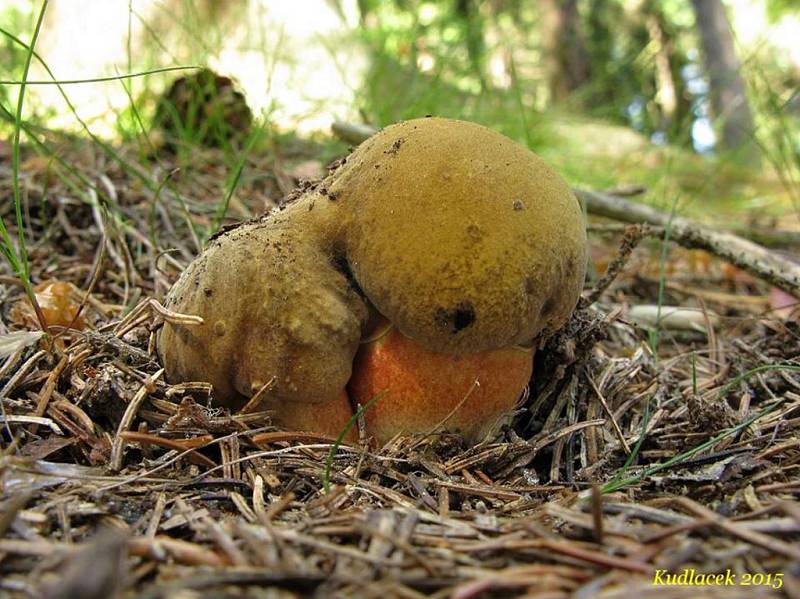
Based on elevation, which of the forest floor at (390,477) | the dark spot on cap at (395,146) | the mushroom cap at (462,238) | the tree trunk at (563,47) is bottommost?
the forest floor at (390,477)

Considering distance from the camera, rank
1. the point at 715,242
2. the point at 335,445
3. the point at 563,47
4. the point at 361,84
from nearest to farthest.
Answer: the point at 335,445
the point at 715,242
the point at 361,84
the point at 563,47

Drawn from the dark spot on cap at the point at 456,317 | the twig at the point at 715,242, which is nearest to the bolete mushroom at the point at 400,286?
the dark spot on cap at the point at 456,317

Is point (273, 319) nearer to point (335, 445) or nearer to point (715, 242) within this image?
point (335, 445)

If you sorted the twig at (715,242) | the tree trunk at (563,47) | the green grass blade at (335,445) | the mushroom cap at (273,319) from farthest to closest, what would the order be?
the tree trunk at (563,47) < the twig at (715,242) < the mushroom cap at (273,319) < the green grass blade at (335,445)

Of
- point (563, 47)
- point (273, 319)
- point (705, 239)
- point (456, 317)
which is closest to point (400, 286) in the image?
point (456, 317)

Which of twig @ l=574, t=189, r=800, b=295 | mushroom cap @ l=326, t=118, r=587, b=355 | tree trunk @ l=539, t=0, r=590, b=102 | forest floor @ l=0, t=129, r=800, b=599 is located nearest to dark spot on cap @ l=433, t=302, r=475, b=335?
mushroom cap @ l=326, t=118, r=587, b=355

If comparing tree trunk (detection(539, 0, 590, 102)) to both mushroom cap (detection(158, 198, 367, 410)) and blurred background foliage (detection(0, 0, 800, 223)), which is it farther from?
mushroom cap (detection(158, 198, 367, 410))

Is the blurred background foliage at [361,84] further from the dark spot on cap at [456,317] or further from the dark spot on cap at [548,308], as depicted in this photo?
the dark spot on cap at [548,308]
